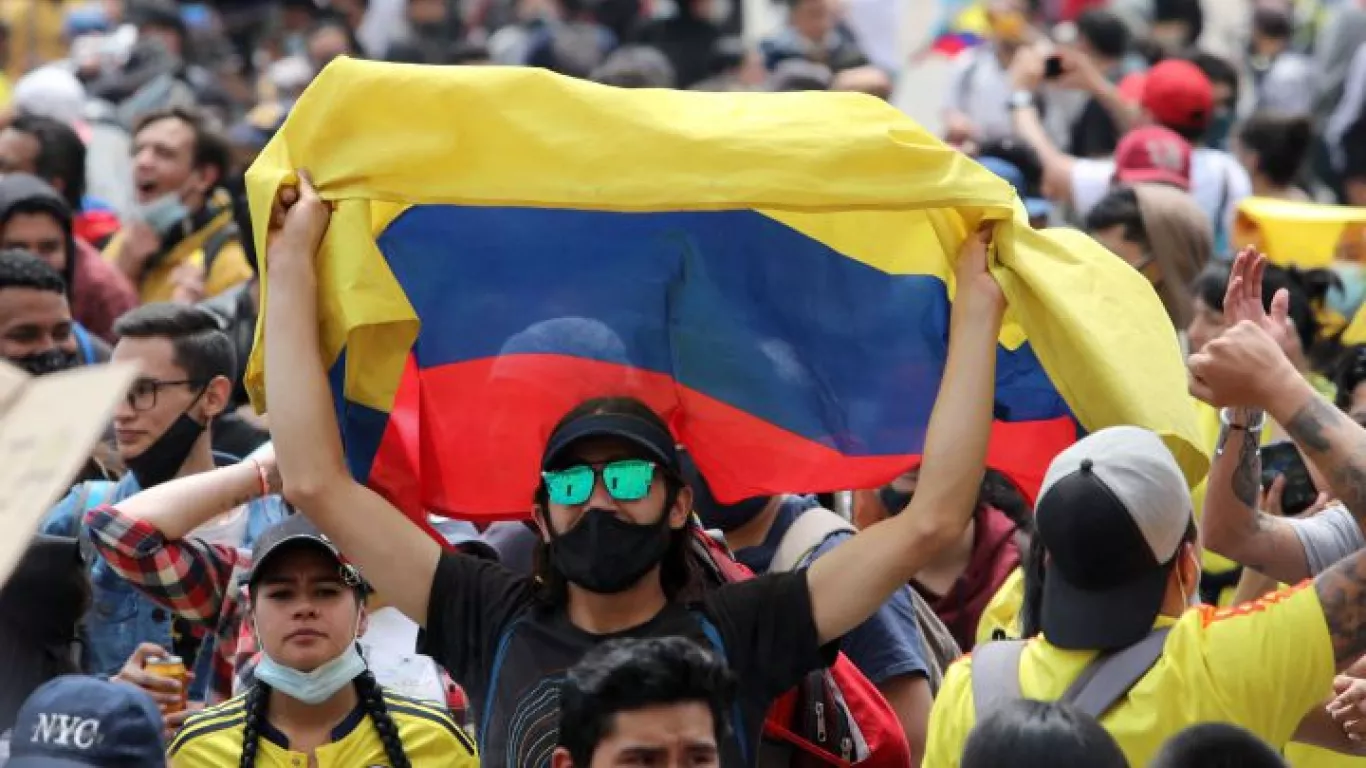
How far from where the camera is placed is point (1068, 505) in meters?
5.05

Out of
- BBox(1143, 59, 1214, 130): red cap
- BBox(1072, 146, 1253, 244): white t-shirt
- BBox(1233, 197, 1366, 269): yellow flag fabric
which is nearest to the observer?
BBox(1233, 197, 1366, 269): yellow flag fabric

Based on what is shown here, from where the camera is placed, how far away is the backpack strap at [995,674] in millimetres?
5059

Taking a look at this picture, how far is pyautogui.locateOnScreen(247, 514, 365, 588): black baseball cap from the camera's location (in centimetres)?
626

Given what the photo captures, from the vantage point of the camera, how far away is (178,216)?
11391mm

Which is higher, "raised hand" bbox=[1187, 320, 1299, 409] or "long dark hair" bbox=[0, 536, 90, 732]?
"raised hand" bbox=[1187, 320, 1299, 409]

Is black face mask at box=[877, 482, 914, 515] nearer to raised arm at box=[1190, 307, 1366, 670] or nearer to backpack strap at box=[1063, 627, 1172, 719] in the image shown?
raised arm at box=[1190, 307, 1366, 670]

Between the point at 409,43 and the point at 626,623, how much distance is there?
14165mm

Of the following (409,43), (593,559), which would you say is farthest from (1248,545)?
(409,43)

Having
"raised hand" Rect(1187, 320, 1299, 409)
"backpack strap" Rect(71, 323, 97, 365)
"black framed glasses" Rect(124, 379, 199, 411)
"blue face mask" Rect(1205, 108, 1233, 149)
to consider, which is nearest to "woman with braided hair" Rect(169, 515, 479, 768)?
"black framed glasses" Rect(124, 379, 199, 411)

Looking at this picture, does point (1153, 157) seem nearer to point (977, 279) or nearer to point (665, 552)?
point (977, 279)

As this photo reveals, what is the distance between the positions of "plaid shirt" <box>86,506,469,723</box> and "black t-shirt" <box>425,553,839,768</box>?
117 centimetres

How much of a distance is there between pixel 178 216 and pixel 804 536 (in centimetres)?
534

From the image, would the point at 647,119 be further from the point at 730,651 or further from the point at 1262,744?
the point at 1262,744

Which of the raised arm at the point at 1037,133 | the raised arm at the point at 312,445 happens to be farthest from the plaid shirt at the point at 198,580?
the raised arm at the point at 1037,133
